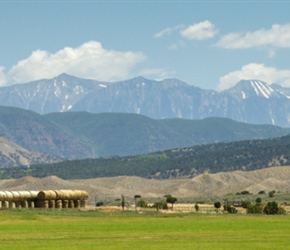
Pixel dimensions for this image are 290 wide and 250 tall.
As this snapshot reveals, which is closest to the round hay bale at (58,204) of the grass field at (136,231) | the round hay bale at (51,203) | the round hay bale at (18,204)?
the round hay bale at (51,203)

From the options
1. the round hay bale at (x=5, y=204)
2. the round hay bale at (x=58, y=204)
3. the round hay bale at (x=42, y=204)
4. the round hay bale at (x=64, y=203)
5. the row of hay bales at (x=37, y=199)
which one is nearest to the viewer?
the round hay bale at (x=5, y=204)

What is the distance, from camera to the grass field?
203 feet

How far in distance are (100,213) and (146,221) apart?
13.9 metres

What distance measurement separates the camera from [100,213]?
104125mm

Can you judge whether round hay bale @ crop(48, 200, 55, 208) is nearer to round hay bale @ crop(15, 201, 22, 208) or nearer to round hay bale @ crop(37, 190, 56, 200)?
round hay bale @ crop(37, 190, 56, 200)

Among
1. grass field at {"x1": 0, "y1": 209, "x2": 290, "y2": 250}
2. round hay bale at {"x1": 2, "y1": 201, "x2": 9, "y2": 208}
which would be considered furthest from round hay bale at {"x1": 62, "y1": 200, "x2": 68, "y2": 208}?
grass field at {"x1": 0, "y1": 209, "x2": 290, "y2": 250}

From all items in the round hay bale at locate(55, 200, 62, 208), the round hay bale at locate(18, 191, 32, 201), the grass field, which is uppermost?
the round hay bale at locate(18, 191, 32, 201)

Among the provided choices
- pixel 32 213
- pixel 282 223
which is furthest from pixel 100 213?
pixel 282 223

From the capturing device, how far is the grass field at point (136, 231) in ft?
203

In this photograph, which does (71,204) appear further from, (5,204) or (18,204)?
(5,204)

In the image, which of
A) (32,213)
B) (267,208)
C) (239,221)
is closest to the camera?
(239,221)

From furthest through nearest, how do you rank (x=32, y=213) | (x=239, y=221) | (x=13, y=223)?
(x=32, y=213)
(x=239, y=221)
(x=13, y=223)

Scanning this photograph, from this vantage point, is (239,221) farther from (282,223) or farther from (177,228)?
(177,228)

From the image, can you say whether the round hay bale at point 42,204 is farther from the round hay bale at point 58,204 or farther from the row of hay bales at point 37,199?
the round hay bale at point 58,204
